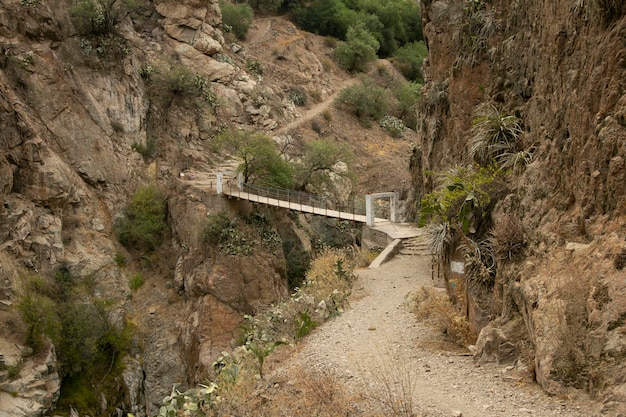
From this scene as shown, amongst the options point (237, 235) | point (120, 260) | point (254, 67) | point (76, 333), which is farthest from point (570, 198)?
point (254, 67)

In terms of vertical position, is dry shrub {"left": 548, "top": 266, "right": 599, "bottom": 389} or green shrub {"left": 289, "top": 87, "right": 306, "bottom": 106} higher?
green shrub {"left": 289, "top": 87, "right": 306, "bottom": 106}

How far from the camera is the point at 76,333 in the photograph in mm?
19766

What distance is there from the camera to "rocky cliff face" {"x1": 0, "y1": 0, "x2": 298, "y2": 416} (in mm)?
20953

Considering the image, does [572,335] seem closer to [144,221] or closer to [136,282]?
[136,282]

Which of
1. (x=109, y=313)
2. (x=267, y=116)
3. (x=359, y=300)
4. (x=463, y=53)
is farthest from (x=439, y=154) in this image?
(x=267, y=116)

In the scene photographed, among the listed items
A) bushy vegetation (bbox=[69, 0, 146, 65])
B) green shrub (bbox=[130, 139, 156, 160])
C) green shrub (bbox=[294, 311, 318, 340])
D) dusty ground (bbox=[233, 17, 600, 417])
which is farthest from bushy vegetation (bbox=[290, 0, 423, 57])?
green shrub (bbox=[294, 311, 318, 340])

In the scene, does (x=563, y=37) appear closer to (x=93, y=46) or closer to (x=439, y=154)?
(x=439, y=154)

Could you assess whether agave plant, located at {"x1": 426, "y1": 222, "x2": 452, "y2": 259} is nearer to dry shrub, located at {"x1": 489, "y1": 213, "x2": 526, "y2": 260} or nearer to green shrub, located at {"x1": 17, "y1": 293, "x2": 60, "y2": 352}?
dry shrub, located at {"x1": 489, "y1": 213, "x2": 526, "y2": 260}

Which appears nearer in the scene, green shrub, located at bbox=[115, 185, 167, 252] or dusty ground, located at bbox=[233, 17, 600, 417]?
dusty ground, located at bbox=[233, 17, 600, 417]

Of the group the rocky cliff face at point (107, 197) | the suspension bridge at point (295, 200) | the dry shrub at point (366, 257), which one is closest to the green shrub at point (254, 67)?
the rocky cliff face at point (107, 197)

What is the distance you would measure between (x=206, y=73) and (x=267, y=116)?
399 centimetres

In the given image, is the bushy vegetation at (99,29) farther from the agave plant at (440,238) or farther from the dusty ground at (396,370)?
the agave plant at (440,238)

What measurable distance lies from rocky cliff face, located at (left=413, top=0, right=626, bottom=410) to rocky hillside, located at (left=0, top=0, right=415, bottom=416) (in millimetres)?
14701

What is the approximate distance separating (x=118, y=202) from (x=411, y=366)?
785 inches
